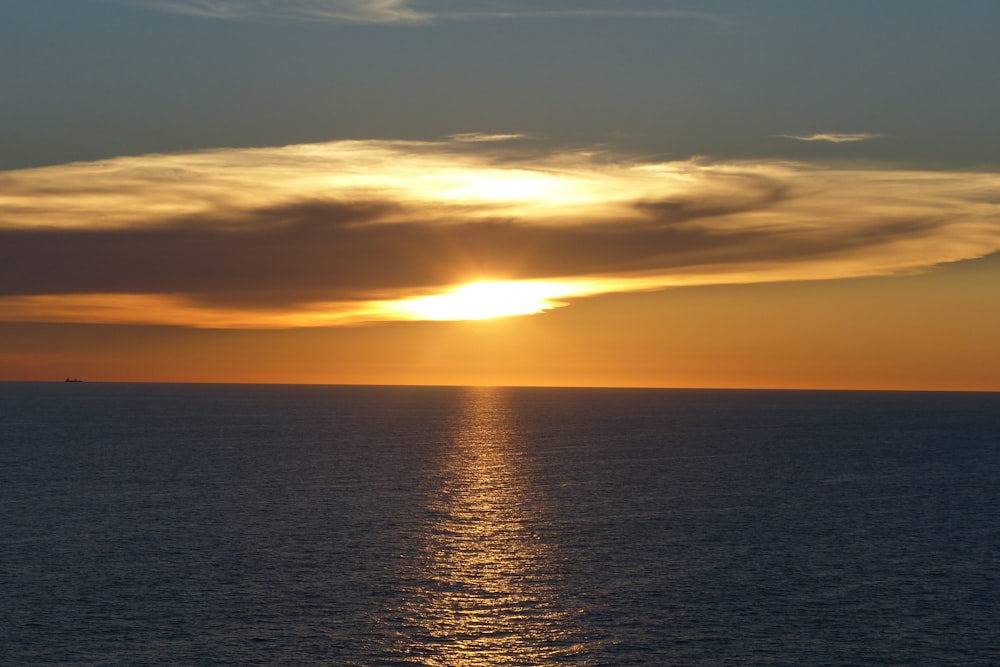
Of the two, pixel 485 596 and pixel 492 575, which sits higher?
pixel 492 575

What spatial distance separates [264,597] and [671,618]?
112 ft

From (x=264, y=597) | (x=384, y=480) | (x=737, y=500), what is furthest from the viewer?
(x=384, y=480)

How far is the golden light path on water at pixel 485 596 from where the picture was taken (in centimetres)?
7412

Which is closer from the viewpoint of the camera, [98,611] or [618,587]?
[98,611]

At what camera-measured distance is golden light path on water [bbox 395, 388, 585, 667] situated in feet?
243

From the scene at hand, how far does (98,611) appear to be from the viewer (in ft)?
273

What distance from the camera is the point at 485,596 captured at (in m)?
89.6

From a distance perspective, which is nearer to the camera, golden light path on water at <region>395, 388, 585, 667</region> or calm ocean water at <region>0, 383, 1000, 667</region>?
golden light path on water at <region>395, 388, 585, 667</region>

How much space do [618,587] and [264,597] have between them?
31.0 meters

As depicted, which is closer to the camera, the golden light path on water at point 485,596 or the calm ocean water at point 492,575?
the golden light path on water at point 485,596

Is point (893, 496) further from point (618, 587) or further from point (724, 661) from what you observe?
point (724, 661)

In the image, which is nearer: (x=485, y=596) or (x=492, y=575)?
(x=485, y=596)

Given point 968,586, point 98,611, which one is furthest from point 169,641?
point 968,586

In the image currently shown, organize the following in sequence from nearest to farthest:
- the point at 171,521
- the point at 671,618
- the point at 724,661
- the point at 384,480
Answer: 1. the point at 724,661
2. the point at 671,618
3. the point at 171,521
4. the point at 384,480
